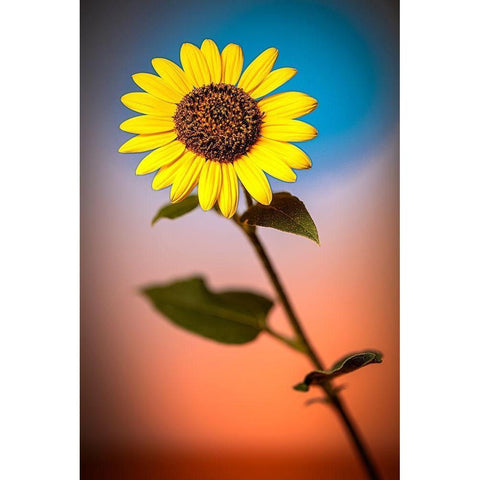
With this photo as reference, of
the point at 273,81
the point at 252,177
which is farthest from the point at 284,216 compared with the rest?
the point at 273,81

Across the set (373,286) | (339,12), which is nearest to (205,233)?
(373,286)

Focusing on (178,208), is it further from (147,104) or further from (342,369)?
(342,369)

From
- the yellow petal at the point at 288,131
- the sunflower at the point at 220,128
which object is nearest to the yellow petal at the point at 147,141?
the sunflower at the point at 220,128

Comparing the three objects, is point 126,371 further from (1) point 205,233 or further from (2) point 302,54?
(2) point 302,54

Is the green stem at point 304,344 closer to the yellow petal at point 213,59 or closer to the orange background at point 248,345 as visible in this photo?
the orange background at point 248,345

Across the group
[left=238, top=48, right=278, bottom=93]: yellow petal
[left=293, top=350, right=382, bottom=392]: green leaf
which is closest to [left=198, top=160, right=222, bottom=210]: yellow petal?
[left=238, top=48, right=278, bottom=93]: yellow petal

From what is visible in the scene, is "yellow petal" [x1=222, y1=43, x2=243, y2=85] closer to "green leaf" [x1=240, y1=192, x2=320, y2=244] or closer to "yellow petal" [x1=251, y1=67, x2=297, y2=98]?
"yellow petal" [x1=251, y1=67, x2=297, y2=98]
